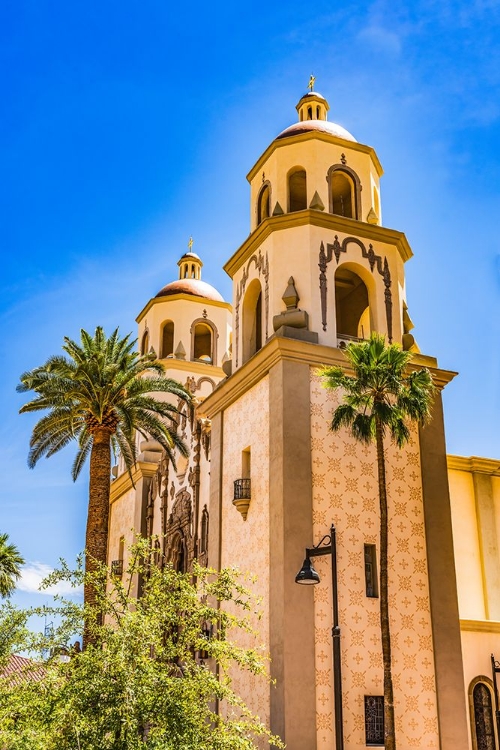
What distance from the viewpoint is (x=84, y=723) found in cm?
1245

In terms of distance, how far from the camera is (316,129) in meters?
26.3

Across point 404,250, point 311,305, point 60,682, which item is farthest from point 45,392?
point 60,682

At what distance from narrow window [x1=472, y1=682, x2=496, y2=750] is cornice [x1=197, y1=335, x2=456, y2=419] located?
320 inches

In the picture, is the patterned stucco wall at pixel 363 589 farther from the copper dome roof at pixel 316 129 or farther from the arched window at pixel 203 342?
the arched window at pixel 203 342

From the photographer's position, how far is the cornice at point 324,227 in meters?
24.6

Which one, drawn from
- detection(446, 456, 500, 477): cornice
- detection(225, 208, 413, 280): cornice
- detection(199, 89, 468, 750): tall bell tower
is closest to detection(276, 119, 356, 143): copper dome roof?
detection(199, 89, 468, 750): tall bell tower

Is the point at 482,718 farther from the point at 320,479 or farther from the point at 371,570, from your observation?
the point at 320,479

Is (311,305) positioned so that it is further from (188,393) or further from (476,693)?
(476,693)

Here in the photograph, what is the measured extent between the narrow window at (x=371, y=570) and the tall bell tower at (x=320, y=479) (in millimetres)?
54

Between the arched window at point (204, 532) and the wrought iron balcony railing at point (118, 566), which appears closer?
the arched window at point (204, 532)

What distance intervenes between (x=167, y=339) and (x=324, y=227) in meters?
13.9

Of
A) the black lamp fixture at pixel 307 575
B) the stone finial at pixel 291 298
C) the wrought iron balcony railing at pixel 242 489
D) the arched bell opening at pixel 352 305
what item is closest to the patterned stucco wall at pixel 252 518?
the wrought iron balcony railing at pixel 242 489

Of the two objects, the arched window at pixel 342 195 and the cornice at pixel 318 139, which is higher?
the cornice at pixel 318 139

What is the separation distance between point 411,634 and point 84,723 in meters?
10.9
